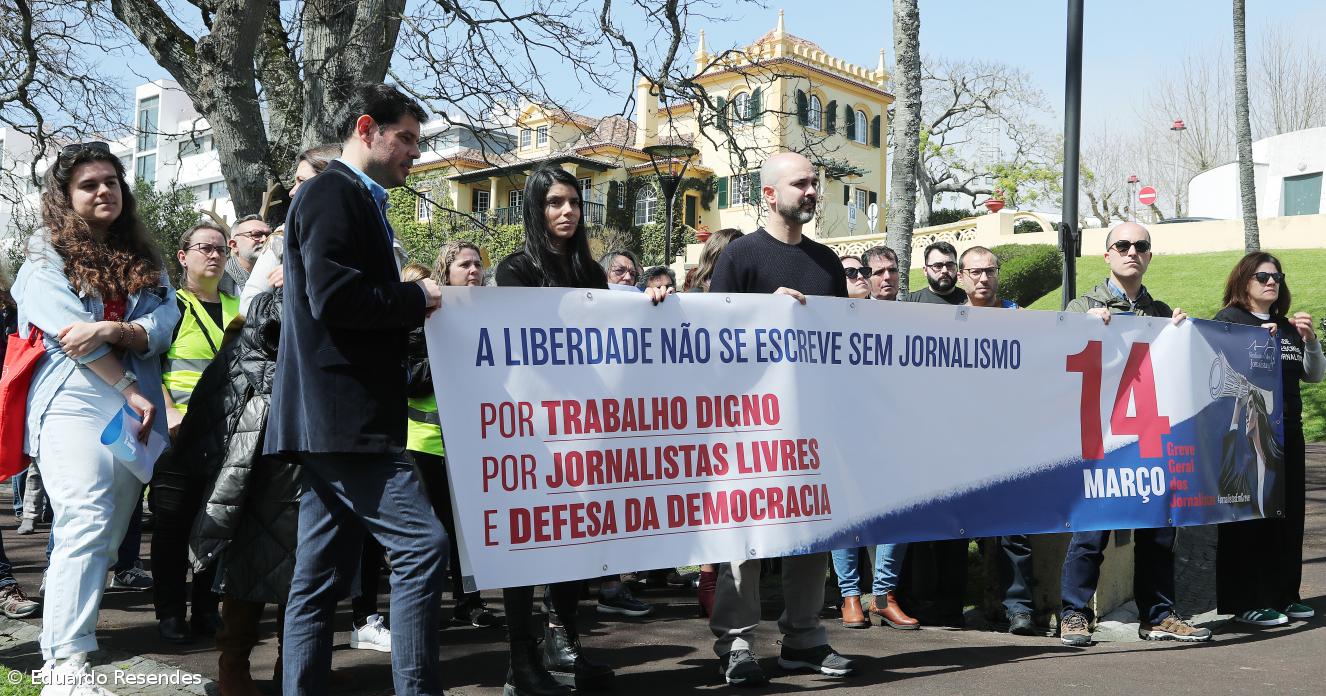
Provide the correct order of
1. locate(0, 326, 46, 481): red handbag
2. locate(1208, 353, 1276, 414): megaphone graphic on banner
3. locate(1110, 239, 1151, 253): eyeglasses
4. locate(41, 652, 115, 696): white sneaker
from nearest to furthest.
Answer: locate(41, 652, 115, 696): white sneaker < locate(0, 326, 46, 481): red handbag < locate(1110, 239, 1151, 253): eyeglasses < locate(1208, 353, 1276, 414): megaphone graphic on banner

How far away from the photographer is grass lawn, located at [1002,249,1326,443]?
971 inches

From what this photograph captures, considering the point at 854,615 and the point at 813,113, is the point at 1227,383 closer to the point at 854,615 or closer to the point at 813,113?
the point at 854,615

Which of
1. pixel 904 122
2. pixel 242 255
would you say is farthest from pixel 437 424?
pixel 904 122

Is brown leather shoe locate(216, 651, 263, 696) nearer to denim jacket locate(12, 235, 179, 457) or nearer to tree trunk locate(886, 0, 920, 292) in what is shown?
denim jacket locate(12, 235, 179, 457)

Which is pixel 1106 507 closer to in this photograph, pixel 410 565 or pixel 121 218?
pixel 410 565

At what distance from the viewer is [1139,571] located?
6148mm

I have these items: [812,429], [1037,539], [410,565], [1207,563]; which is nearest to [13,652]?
[410,565]

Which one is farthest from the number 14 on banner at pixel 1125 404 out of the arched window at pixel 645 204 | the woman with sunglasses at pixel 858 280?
the arched window at pixel 645 204

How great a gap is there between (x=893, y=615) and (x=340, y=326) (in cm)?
374

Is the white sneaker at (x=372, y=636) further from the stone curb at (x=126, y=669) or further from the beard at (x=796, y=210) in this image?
the beard at (x=796, y=210)

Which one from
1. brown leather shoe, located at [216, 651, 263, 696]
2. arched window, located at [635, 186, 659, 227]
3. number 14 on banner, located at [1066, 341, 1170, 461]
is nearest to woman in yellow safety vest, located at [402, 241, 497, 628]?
brown leather shoe, located at [216, 651, 263, 696]

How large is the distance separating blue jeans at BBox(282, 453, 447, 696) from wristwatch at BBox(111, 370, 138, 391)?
1162 millimetres

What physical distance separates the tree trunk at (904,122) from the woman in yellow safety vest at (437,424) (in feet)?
14.7

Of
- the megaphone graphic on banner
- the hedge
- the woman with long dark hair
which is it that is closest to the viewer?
the woman with long dark hair
